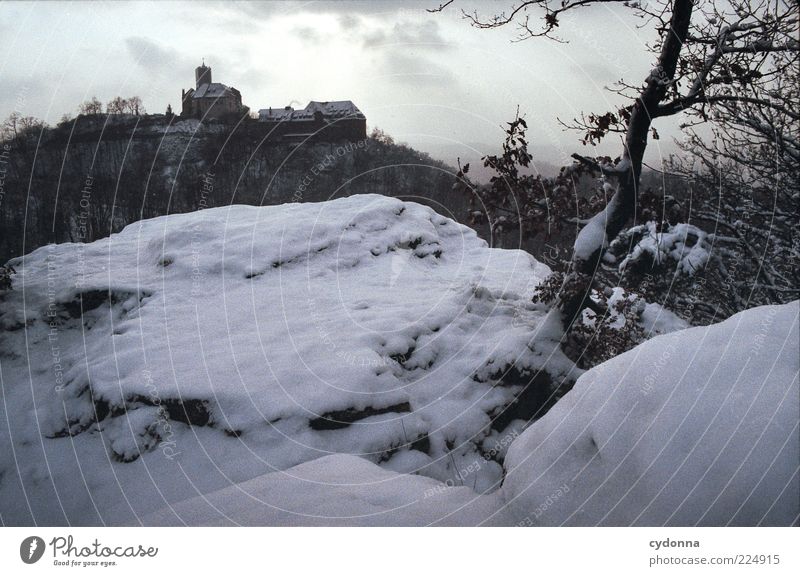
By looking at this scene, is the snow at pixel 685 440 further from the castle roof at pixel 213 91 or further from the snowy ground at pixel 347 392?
the castle roof at pixel 213 91

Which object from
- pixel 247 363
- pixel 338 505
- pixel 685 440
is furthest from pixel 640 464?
pixel 247 363

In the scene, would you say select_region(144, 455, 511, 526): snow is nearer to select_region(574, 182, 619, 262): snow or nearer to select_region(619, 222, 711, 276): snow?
select_region(574, 182, 619, 262): snow

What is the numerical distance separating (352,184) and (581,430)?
10.7 m

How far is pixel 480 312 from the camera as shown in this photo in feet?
19.5

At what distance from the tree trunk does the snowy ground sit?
2.16 ft

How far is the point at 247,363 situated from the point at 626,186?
4275 millimetres

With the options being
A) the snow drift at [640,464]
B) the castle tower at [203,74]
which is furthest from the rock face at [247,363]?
the castle tower at [203,74]

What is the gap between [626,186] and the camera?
4625mm

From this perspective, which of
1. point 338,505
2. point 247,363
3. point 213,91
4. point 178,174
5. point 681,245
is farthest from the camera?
point 178,174

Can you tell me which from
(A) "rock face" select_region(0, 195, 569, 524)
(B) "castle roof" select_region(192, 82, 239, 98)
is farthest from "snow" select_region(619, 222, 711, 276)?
(B) "castle roof" select_region(192, 82, 239, 98)

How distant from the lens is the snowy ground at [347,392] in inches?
91.1

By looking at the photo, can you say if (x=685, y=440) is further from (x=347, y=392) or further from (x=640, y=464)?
(x=347, y=392)

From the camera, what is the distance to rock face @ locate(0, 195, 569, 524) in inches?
153

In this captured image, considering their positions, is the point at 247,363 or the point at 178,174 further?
the point at 178,174
